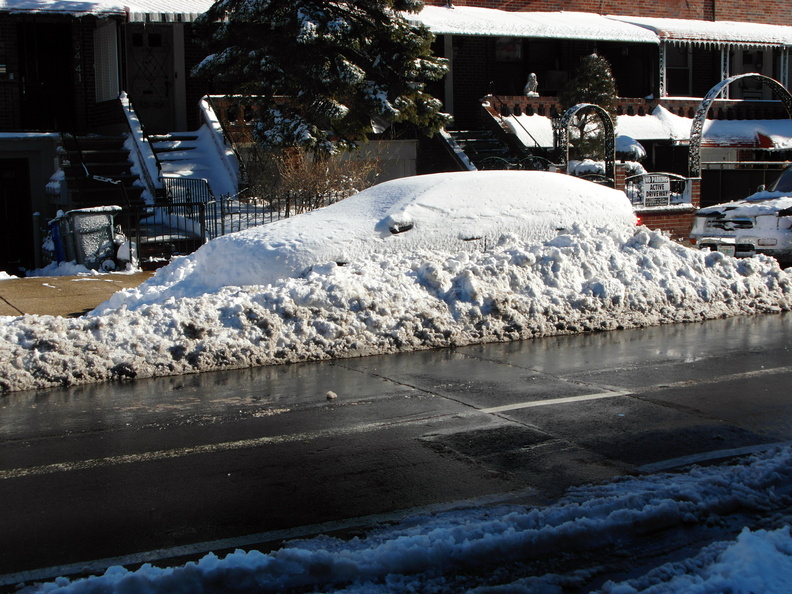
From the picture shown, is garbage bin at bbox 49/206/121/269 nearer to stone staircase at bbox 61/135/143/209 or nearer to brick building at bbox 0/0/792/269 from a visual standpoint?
stone staircase at bbox 61/135/143/209

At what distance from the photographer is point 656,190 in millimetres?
19609

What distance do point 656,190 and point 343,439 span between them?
14.7 meters

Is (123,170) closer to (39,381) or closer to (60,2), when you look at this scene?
(60,2)

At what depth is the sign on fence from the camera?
19438 mm

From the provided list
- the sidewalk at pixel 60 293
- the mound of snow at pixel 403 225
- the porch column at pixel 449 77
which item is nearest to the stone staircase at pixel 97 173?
the sidewalk at pixel 60 293

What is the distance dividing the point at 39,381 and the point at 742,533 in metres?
6.14

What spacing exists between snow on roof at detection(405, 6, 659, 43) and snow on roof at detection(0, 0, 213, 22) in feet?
20.2

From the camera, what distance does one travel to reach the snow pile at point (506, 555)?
159 inches

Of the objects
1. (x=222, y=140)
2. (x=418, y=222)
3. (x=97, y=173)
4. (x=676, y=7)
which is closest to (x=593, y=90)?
(x=676, y=7)

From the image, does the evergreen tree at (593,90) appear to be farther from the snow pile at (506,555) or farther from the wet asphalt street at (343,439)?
the snow pile at (506,555)

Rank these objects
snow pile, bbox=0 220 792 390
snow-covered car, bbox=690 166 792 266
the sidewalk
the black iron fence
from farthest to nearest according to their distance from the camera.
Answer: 1. the black iron fence
2. snow-covered car, bbox=690 166 792 266
3. the sidewalk
4. snow pile, bbox=0 220 792 390

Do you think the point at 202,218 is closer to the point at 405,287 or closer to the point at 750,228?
the point at 405,287

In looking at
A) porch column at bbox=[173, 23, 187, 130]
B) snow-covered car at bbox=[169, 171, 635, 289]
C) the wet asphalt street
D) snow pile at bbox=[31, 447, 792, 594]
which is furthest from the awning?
snow pile at bbox=[31, 447, 792, 594]

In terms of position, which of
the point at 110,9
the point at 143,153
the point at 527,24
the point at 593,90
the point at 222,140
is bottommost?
the point at 143,153
